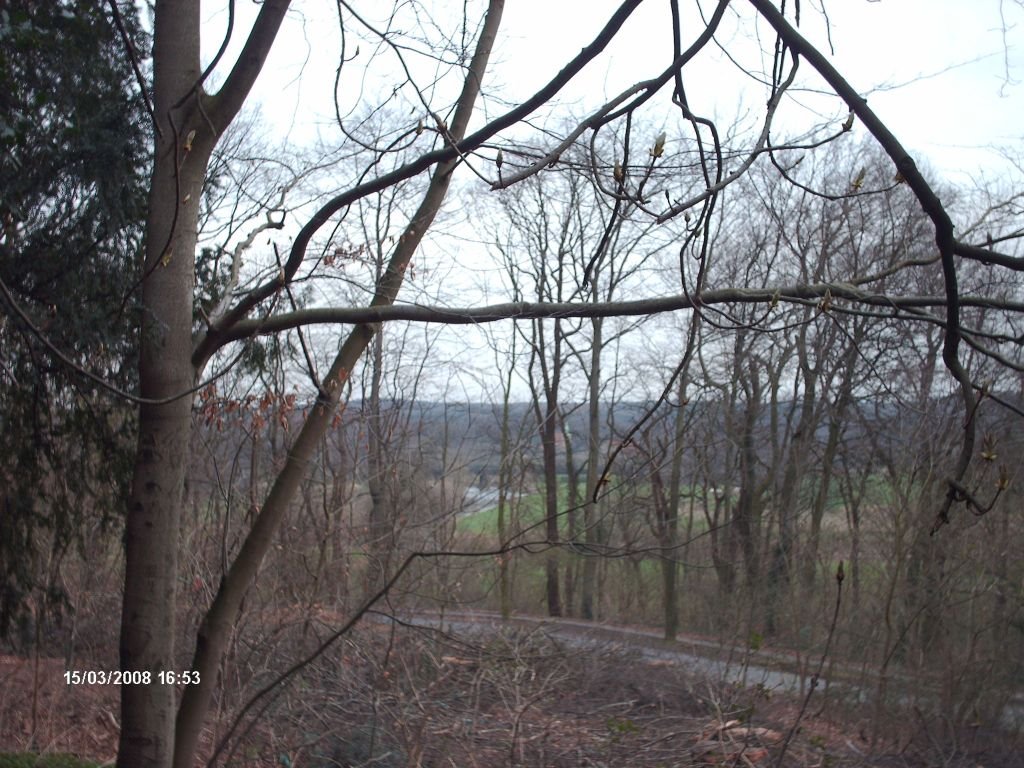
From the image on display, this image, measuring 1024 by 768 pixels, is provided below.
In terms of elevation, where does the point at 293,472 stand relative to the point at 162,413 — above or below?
below

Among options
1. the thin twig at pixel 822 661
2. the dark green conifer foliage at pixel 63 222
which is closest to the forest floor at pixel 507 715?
the thin twig at pixel 822 661

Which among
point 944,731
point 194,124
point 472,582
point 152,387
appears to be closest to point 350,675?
point 472,582

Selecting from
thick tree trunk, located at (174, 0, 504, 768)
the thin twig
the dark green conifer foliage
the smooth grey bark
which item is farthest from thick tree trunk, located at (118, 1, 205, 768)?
the thin twig

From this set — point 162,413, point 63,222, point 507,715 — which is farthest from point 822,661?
point 63,222

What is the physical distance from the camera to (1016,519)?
10336 mm

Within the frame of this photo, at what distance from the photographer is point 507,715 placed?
8102 millimetres

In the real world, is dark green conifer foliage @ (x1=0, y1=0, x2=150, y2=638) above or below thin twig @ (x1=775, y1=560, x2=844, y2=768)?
above

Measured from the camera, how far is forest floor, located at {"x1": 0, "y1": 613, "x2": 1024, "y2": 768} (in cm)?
731

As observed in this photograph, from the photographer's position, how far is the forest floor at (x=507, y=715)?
731 cm

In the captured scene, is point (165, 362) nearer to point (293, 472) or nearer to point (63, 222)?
point (293, 472)

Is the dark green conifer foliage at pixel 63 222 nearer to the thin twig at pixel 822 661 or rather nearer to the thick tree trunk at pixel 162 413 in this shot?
the thick tree trunk at pixel 162 413

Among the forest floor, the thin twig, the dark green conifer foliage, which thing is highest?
the dark green conifer foliage

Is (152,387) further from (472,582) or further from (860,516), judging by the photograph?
(860,516)

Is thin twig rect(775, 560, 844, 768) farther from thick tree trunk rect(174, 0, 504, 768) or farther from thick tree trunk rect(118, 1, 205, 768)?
thick tree trunk rect(118, 1, 205, 768)
